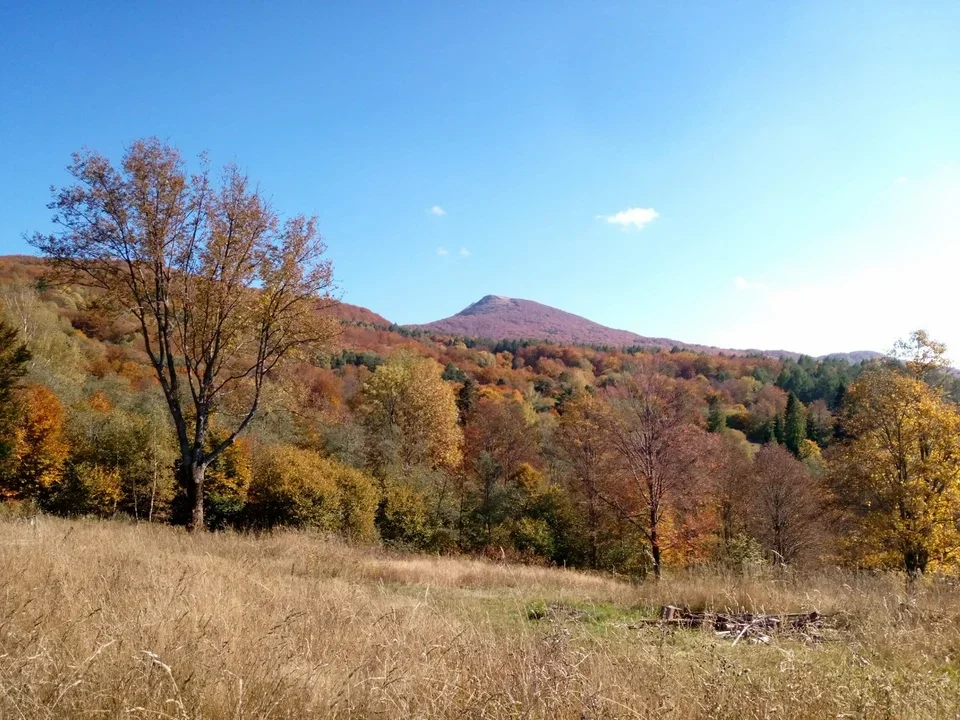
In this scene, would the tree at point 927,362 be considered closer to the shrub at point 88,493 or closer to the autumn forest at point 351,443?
the autumn forest at point 351,443

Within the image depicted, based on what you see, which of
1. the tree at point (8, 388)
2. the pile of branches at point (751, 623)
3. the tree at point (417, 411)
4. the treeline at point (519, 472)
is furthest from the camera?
the tree at point (417, 411)

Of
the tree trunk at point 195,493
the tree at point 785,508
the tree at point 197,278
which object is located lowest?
the tree at point 785,508

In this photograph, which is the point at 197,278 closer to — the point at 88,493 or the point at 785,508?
the point at 88,493

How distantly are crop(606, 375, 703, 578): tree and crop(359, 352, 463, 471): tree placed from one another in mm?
17370

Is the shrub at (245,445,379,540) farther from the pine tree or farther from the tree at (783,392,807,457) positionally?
the tree at (783,392,807,457)

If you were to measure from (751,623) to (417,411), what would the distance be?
35126 millimetres

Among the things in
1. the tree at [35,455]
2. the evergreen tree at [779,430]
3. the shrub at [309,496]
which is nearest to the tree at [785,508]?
the shrub at [309,496]

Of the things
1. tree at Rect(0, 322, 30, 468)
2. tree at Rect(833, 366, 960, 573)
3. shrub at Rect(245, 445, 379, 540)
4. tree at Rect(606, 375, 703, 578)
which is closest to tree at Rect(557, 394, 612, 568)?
tree at Rect(606, 375, 703, 578)

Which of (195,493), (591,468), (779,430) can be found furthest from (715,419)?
(195,493)

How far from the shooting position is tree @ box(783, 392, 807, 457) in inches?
2224

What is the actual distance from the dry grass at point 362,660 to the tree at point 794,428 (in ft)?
189

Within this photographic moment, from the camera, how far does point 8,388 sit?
69.3 ft

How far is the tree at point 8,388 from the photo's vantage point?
2059 cm

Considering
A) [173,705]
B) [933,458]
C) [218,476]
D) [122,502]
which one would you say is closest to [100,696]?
[173,705]
